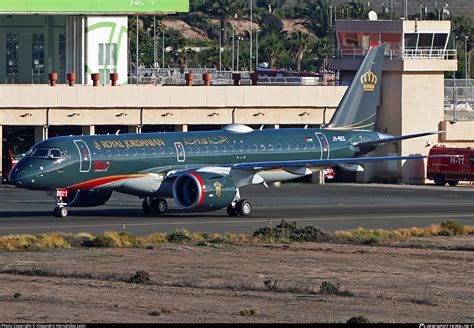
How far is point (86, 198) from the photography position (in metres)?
61.7

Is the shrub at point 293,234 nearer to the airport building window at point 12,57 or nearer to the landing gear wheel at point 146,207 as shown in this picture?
the landing gear wheel at point 146,207

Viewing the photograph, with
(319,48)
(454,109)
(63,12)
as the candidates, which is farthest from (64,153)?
(319,48)

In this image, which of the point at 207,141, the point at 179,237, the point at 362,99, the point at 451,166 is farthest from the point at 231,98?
the point at 179,237

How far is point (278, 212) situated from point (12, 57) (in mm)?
40582

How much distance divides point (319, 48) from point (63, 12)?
293 feet

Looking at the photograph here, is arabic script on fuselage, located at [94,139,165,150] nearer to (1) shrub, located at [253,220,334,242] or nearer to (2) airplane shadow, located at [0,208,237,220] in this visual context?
(2) airplane shadow, located at [0,208,237,220]

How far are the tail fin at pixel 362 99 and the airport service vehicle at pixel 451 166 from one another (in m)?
13.4

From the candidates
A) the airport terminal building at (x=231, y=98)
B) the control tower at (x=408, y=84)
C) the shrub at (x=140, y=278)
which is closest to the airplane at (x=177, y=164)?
the shrub at (x=140, y=278)

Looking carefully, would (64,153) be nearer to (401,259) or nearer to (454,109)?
(401,259)

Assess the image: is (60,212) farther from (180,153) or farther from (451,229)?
(451,229)

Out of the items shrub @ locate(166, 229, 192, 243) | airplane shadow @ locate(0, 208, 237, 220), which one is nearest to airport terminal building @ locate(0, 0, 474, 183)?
airplane shadow @ locate(0, 208, 237, 220)

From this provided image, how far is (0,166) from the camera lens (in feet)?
282

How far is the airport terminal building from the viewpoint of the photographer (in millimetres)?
86312

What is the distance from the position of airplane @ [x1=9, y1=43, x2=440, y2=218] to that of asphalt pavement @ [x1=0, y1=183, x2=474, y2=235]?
0.97 meters
